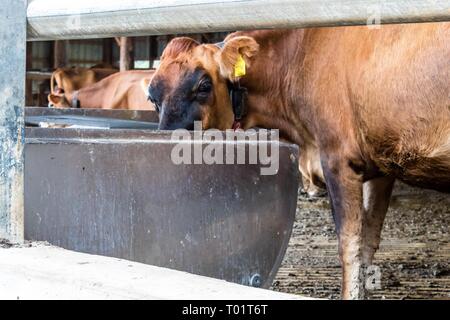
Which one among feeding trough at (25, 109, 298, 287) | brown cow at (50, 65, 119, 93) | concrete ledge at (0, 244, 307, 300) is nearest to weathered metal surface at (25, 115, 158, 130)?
feeding trough at (25, 109, 298, 287)

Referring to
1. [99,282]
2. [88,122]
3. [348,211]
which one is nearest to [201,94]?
[88,122]

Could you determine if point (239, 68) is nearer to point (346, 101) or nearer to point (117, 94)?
point (346, 101)

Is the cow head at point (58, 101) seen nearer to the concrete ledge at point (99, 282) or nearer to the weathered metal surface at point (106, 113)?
the weathered metal surface at point (106, 113)

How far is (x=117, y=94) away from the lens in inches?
415

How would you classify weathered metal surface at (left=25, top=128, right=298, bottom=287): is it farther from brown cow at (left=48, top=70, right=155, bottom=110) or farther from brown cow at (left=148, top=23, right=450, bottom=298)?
brown cow at (left=48, top=70, right=155, bottom=110)

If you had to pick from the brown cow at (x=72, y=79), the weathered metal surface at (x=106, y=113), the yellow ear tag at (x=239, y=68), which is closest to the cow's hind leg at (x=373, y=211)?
the yellow ear tag at (x=239, y=68)

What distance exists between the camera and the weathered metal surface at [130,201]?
3031 millimetres

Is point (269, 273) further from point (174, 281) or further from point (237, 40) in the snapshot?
point (237, 40)

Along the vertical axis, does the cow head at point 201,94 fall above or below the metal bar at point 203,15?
below

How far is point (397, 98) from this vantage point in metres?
4.41

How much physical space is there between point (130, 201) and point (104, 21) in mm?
684

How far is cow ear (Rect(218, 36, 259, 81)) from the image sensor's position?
5117 millimetres

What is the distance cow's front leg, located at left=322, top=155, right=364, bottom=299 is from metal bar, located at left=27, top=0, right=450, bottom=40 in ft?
7.29

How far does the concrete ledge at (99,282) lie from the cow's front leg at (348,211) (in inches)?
101
